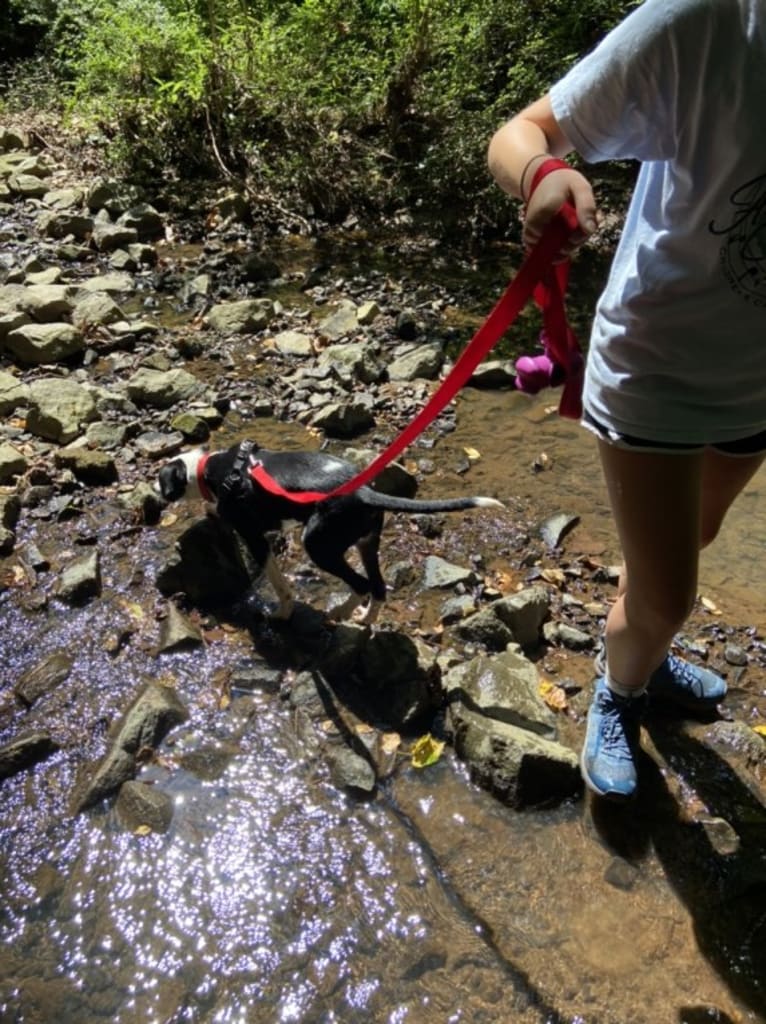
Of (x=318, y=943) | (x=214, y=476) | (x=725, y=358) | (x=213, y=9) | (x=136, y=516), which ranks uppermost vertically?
(x=213, y=9)

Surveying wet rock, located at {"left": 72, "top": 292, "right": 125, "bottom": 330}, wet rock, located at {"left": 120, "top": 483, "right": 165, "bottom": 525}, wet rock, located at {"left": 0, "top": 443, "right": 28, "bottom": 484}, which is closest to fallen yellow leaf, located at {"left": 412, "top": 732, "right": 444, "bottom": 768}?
wet rock, located at {"left": 120, "top": 483, "right": 165, "bottom": 525}

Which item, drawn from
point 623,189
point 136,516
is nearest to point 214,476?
point 136,516

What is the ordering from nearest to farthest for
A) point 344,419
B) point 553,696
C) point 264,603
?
point 553,696, point 264,603, point 344,419

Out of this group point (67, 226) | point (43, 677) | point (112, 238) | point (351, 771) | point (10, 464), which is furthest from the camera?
point (67, 226)

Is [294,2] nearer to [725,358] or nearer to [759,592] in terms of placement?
[759,592]

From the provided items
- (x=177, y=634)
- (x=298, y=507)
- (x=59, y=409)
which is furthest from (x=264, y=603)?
(x=59, y=409)

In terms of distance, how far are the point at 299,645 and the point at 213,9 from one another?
7.60 meters

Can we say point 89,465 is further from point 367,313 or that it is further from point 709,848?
point 709,848

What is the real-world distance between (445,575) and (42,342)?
→ 358 cm

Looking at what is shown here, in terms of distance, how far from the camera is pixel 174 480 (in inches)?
143

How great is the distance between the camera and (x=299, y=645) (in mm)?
3461

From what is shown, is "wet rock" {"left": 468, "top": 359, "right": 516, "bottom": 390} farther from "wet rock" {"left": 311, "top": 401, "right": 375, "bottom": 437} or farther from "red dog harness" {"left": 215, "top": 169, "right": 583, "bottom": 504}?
"red dog harness" {"left": 215, "top": 169, "right": 583, "bottom": 504}

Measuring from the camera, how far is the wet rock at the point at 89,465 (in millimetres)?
4375

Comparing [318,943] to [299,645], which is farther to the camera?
[299,645]
